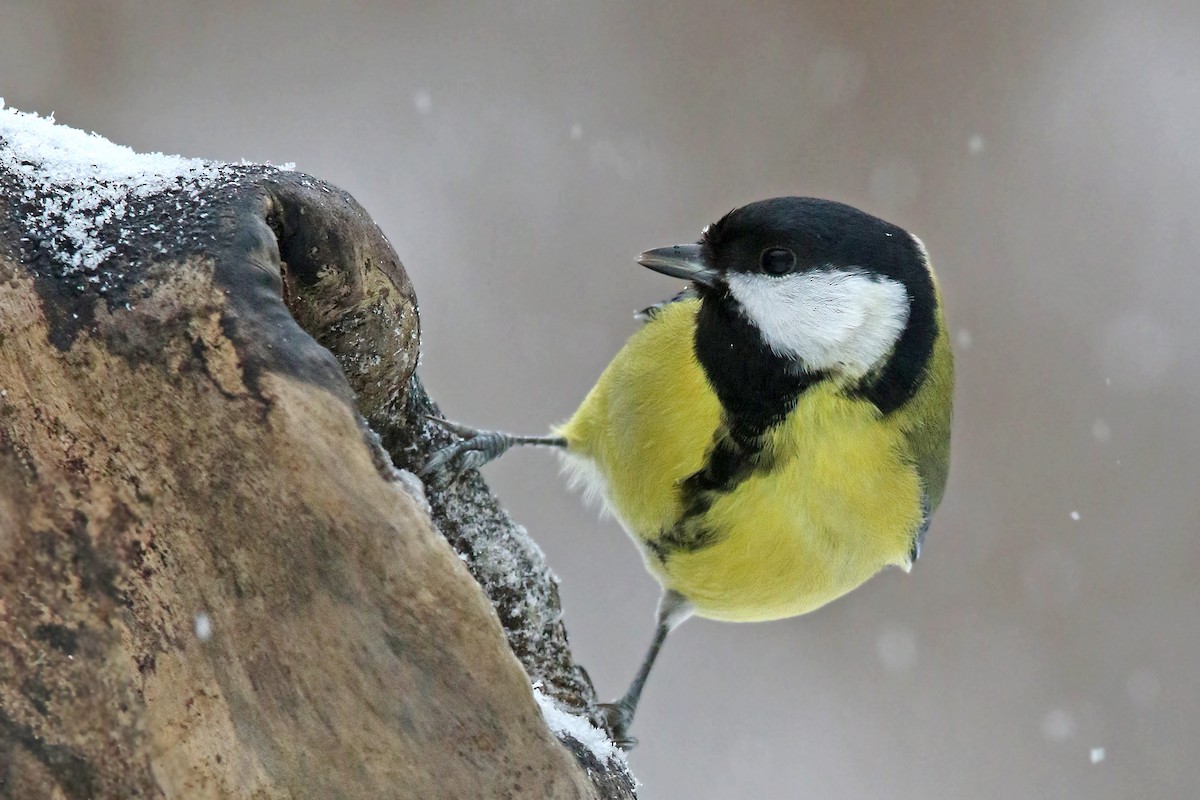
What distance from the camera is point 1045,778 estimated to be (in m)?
3.57

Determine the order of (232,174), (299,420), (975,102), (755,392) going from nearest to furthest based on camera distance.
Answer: (299,420)
(232,174)
(755,392)
(975,102)

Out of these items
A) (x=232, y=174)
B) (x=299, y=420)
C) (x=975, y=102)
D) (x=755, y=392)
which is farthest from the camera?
(x=975, y=102)

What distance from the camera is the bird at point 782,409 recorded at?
4.98ft

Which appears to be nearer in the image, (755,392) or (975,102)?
(755,392)

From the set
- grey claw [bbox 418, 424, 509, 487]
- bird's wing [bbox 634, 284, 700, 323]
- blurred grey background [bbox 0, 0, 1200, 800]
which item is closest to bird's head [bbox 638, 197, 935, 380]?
bird's wing [bbox 634, 284, 700, 323]

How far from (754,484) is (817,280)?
0.98 feet

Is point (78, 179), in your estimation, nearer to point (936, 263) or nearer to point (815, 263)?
point (815, 263)

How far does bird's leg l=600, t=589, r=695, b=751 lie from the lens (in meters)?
1.80

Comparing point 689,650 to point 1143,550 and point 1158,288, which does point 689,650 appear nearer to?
point 1143,550

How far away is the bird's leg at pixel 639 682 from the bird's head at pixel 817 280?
25.0 inches

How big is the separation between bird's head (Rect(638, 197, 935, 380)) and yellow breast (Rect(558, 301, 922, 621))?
7 centimetres

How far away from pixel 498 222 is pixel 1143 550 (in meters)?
2.28

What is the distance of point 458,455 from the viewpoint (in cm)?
158

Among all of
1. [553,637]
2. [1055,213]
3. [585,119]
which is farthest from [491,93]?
[553,637]
